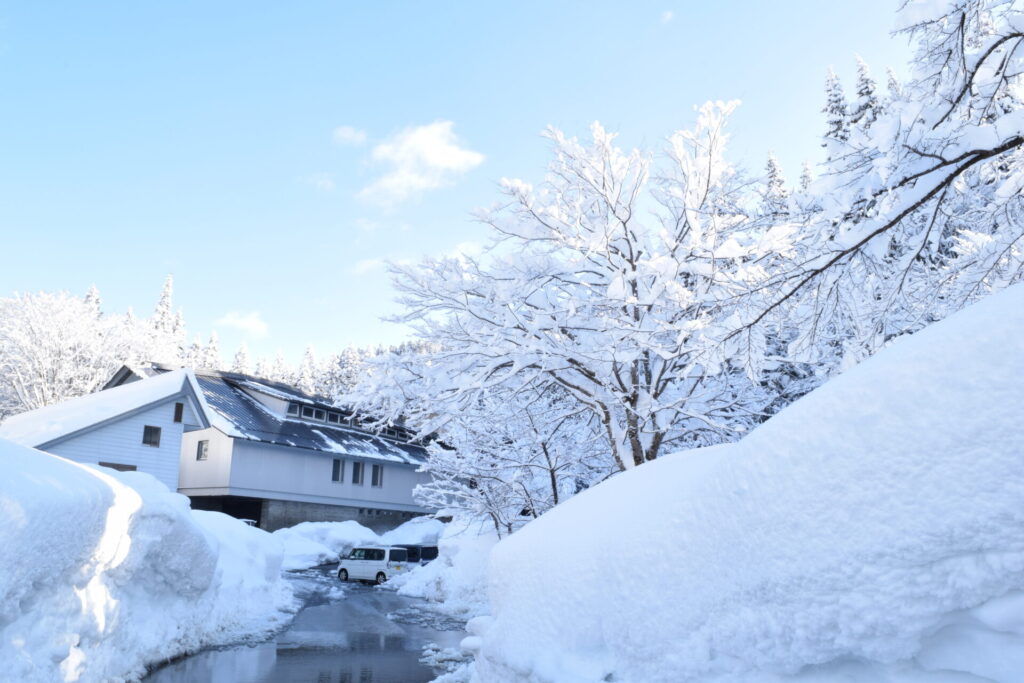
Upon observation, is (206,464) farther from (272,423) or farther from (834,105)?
(834,105)

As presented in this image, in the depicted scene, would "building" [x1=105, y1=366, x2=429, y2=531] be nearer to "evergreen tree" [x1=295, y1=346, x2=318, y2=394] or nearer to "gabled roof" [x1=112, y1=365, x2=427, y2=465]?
"gabled roof" [x1=112, y1=365, x2=427, y2=465]

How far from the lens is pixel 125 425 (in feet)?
82.2

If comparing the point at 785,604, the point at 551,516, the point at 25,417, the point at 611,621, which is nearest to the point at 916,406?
the point at 785,604

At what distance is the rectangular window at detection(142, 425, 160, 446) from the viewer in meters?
25.8

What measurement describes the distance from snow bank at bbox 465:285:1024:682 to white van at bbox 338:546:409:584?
80.1 ft

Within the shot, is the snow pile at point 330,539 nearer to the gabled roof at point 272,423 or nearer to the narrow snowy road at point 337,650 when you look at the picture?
the gabled roof at point 272,423

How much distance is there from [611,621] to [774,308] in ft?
11.1

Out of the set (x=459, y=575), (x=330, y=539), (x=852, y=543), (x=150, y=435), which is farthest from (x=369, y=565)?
(x=852, y=543)

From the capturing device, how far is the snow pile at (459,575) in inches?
747

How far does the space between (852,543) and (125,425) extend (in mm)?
28215

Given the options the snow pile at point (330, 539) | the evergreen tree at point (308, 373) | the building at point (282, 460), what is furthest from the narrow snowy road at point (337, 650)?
the evergreen tree at point (308, 373)

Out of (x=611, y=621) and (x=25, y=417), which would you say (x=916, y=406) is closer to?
(x=611, y=621)

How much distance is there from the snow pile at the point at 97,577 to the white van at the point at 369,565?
13486mm

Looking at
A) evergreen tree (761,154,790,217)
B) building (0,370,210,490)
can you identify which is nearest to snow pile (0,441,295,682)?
evergreen tree (761,154,790,217)
